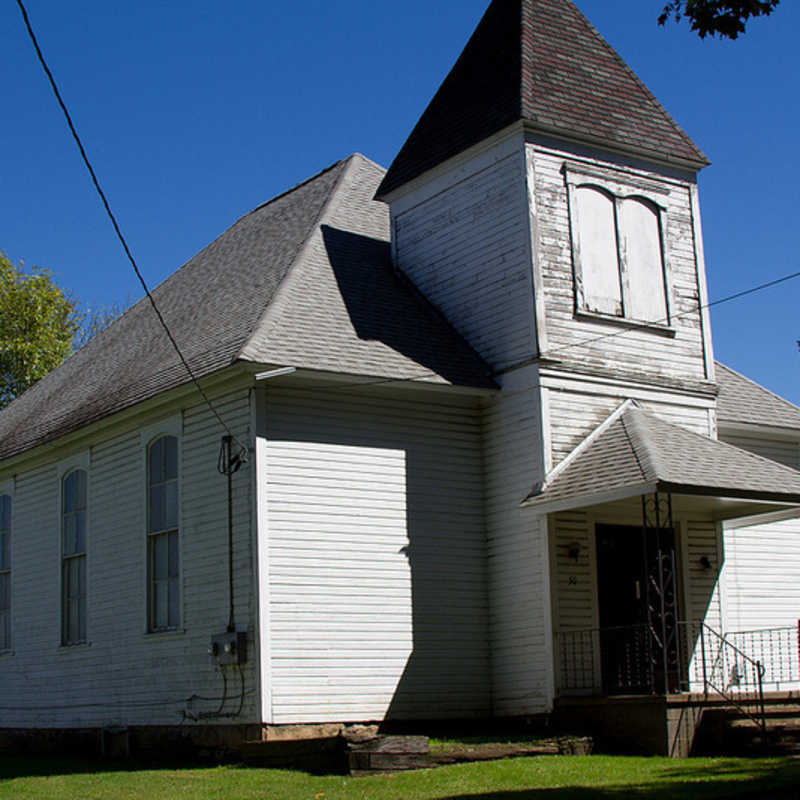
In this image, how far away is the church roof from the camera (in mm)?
18469

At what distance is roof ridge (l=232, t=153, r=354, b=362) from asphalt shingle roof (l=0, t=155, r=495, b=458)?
0.09 ft

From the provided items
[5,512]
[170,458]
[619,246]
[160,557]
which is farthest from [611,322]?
[5,512]

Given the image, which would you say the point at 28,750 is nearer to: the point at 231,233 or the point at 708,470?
the point at 231,233

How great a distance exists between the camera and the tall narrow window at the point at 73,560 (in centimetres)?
1980

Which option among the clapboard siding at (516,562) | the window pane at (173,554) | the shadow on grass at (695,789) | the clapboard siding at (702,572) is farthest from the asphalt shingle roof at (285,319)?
the shadow on grass at (695,789)

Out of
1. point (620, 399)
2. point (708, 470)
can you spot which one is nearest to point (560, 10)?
point (620, 399)

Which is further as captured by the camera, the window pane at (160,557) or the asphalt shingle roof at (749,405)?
the asphalt shingle roof at (749,405)

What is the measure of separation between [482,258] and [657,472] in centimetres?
496

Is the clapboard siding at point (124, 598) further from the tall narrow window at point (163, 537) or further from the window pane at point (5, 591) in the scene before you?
the window pane at point (5, 591)

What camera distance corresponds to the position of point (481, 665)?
56.6 ft

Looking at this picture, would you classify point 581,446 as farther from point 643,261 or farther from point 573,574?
point 643,261

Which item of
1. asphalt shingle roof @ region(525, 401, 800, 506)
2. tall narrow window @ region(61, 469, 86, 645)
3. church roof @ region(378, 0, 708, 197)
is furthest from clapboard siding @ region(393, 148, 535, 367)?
tall narrow window @ region(61, 469, 86, 645)

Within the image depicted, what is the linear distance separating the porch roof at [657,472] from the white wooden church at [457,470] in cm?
6

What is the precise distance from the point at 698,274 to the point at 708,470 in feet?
14.8
